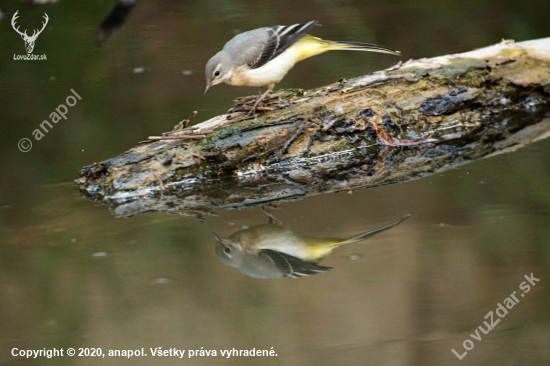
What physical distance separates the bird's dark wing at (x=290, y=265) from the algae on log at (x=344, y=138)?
70 centimetres

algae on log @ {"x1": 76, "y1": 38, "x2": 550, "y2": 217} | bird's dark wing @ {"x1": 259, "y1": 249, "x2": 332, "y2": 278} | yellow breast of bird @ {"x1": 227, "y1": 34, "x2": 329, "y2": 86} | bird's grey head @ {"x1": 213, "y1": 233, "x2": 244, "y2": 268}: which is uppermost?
yellow breast of bird @ {"x1": 227, "y1": 34, "x2": 329, "y2": 86}

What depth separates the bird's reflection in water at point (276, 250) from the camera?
3.29m

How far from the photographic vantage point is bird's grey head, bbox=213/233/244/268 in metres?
3.39

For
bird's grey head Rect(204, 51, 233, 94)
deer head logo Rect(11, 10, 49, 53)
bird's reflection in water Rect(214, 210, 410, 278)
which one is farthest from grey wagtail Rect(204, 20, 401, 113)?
deer head logo Rect(11, 10, 49, 53)

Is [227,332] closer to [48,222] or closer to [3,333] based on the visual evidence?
[3,333]

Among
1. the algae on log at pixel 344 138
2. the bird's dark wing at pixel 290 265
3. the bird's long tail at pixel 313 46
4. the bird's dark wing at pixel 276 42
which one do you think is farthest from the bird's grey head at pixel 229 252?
the bird's long tail at pixel 313 46

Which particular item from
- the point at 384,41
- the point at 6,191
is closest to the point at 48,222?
the point at 6,191

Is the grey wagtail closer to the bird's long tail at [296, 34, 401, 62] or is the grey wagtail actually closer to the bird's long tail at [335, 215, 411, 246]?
the bird's long tail at [296, 34, 401, 62]

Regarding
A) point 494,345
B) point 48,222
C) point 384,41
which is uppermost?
point 384,41

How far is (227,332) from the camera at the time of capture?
2.82 meters

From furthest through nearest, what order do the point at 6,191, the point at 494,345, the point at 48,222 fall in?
the point at 6,191, the point at 48,222, the point at 494,345

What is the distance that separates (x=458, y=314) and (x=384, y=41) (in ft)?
16.8

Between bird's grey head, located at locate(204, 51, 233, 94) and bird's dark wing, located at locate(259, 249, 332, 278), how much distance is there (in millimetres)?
1405

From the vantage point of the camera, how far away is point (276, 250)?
352 cm
